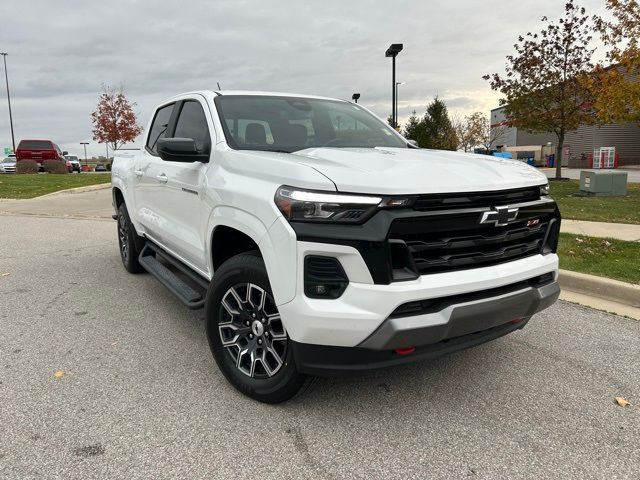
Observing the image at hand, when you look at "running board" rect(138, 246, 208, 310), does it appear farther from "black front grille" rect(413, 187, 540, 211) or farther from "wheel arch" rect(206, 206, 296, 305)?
"black front grille" rect(413, 187, 540, 211)

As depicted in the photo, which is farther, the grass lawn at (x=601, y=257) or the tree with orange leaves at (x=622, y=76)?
the tree with orange leaves at (x=622, y=76)

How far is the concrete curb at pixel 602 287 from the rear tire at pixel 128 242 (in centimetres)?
462

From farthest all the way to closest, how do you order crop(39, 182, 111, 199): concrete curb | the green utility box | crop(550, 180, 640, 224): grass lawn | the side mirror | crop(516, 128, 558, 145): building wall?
crop(516, 128, 558, 145): building wall → crop(39, 182, 111, 199): concrete curb → the green utility box → crop(550, 180, 640, 224): grass lawn → the side mirror

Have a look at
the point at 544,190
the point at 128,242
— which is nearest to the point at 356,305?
the point at 544,190

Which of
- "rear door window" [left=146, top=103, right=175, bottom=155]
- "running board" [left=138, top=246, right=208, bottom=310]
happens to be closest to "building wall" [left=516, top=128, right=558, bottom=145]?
"rear door window" [left=146, top=103, right=175, bottom=155]

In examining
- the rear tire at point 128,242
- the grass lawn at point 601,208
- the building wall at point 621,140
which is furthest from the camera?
the building wall at point 621,140

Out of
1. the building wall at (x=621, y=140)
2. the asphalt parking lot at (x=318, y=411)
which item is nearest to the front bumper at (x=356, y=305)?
the asphalt parking lot at (x=318, y=411)

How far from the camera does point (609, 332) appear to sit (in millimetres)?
4148

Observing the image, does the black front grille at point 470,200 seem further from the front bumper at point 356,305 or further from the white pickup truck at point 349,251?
the front bumper at point 356,305

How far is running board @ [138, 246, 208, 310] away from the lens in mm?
3664

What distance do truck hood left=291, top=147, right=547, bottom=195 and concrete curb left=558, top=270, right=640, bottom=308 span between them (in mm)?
2486

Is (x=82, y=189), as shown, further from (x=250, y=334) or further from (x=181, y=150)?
(x=250, y=334)

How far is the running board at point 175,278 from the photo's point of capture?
3.66m

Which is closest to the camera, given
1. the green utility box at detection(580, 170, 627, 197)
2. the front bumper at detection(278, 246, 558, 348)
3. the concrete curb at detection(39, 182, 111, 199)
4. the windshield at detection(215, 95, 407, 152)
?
the front bumper at detection(278, 246, 558, 348)
